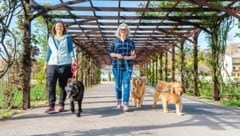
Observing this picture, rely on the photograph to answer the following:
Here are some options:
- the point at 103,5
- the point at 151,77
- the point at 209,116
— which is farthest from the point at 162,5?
the point at 151,77

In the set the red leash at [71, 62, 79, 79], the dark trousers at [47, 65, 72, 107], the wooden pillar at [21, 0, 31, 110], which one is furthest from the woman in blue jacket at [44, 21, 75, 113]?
the wooden pillar at [21, 0, 31, 110]

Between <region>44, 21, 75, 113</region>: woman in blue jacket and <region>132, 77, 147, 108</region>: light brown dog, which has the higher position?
<region>44, 21, 75, 113</region>: woman in blue jacket

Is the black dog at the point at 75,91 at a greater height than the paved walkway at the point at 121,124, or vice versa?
the black dog at the point at 75,91

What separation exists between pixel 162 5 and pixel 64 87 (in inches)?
276

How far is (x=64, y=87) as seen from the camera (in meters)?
9.52

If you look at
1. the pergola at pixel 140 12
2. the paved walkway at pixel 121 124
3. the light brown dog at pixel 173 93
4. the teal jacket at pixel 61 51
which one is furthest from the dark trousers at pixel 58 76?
the pergola at pixel 140 12

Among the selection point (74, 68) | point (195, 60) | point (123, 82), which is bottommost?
point (123, 82)

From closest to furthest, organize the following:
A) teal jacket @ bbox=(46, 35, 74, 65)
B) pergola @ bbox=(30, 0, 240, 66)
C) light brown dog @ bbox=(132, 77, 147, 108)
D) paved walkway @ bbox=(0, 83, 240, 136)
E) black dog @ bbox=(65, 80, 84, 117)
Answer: paved walkway @ bbox=(0, 83, 240, 136)
black dog @ bbox=(65, 80, 84, 117)
teal jacket @ bbox=(46, 35, 74, 65)
light brown dog @ bbox=(132, 77, 147, 108)
pergola @ bbox=(30, 0, 240, 66)

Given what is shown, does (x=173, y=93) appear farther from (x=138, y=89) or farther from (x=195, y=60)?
(x=195, y=60)

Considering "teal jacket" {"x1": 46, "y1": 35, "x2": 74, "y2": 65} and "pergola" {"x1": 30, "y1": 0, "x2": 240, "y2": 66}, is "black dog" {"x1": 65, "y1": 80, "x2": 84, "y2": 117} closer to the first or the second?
"teal jacket" {"x1": 46, "y1": 35, "x2": 74, "y2": 65}


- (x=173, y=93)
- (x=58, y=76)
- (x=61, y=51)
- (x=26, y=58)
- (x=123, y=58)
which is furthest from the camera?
(x=26, y=58)

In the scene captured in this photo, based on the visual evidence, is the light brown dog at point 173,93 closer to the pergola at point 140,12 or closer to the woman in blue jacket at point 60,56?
the woman in blue jacket at point 60,56

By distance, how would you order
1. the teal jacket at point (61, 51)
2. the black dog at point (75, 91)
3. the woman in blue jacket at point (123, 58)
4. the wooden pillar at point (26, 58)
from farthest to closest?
1. the wooden pillar at point (26, 58)
2. the woman in blue jacket at point (123, 58)
3. the teal jacket at point (61, 51)
4. the black dog at point (75, 91)

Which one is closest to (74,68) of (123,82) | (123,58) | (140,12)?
(123,58)
